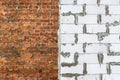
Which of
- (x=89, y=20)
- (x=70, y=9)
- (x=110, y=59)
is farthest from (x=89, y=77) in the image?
(x=70, y=9)

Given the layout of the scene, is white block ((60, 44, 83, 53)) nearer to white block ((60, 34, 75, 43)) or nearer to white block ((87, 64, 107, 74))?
white block ((60, 34, 75, 43))

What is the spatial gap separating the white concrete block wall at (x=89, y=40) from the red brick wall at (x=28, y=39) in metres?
2.48

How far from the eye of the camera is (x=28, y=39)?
5.05 meters

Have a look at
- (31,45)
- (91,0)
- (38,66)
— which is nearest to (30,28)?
(31,45)

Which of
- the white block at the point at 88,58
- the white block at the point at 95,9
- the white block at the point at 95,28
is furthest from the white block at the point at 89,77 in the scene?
the white block at the point at 95,9

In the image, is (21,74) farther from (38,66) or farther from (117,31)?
(117,31)

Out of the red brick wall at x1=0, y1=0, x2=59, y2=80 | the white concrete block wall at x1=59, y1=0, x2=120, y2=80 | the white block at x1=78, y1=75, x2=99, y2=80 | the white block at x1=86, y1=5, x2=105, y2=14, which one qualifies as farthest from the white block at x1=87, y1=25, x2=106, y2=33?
the red brick wall at x1=0, y1=0, x2=59, y2=80

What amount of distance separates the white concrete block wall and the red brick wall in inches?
97.5

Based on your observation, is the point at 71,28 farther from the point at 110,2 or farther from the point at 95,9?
the point at 110,2

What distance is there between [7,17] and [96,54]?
2921 millimetres

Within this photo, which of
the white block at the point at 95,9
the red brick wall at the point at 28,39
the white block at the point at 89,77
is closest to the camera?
the white block at the point at 89,77

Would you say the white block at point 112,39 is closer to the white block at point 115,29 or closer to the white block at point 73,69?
the white block at point 115,29

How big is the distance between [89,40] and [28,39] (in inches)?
104

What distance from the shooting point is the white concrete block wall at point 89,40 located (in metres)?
2.49
